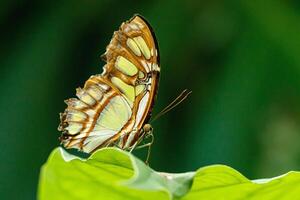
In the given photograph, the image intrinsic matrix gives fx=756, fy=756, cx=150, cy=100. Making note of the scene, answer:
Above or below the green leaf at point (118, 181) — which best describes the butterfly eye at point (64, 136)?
below

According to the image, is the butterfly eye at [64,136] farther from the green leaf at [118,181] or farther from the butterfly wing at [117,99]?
the green leaf at [118,181]

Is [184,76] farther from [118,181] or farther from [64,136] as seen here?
[118,181]

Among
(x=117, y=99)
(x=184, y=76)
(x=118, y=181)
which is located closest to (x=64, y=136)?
(x=117, y=99)

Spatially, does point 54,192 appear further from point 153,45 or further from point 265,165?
point 265,165

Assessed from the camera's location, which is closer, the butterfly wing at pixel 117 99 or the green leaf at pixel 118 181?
the green leaf at pixel 118 181

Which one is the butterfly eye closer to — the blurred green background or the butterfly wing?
the butterfly wing

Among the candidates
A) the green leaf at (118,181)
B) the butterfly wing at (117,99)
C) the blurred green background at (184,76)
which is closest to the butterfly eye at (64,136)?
the butterfly wing at (117,99)

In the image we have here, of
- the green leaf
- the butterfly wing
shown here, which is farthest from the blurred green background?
the green leaf

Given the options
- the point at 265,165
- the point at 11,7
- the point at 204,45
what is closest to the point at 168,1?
the point at 204,45
